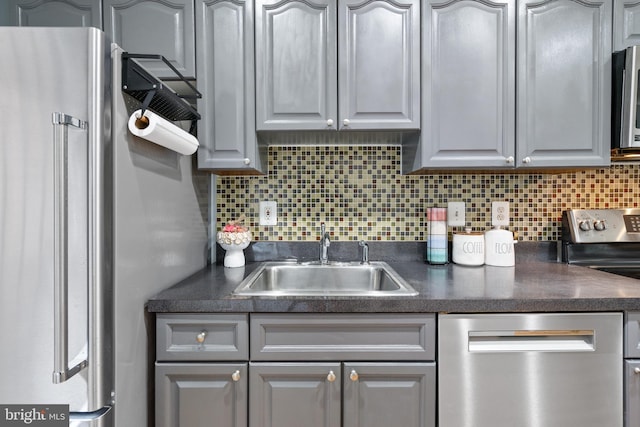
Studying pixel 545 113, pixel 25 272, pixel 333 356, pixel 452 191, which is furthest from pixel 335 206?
pixel 25 272

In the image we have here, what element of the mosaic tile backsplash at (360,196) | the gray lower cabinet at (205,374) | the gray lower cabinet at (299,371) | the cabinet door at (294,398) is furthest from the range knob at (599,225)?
the gray lower cabinet at (205,374)

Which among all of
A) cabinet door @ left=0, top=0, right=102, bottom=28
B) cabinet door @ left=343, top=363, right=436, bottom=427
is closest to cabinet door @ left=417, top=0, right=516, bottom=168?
cabinet door @ left=343, top=363, right=436, bottom=427

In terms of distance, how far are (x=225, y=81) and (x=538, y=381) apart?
159 centimetres

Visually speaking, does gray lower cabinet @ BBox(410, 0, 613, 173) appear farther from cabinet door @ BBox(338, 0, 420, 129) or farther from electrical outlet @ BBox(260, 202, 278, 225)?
electrical outlet @ BBox(260, 202, 278, 225)

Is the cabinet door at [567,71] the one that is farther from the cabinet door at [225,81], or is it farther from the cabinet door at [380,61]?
the cabinet door at [225,81]

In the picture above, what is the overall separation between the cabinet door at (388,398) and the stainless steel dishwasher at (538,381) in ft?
0.18

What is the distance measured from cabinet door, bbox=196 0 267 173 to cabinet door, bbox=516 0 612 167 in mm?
1139

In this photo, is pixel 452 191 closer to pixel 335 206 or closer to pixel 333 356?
pixel 335 206

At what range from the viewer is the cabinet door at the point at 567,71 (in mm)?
1480

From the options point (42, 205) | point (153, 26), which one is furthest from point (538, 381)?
point (153, 26)

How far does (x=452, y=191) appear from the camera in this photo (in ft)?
6.06

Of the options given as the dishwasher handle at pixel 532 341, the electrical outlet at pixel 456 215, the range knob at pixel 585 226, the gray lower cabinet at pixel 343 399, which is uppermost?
the electrical outlet at pixel 456 215

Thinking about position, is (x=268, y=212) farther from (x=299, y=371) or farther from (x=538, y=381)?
(x=538, y=381)

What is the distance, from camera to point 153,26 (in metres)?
1.48
